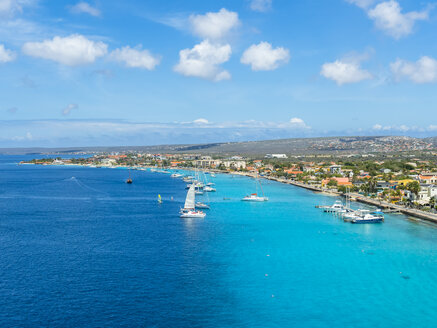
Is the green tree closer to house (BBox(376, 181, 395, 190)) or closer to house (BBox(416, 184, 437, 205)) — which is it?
house (BBox(416, 184, 437, 205))

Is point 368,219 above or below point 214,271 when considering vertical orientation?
below

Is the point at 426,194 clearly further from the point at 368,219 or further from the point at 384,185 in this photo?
the point at 368,219

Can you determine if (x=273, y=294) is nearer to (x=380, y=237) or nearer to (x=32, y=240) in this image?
(x=380, y=237)

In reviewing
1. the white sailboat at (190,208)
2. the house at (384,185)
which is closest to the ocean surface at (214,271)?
the white sailboat at (190,208)

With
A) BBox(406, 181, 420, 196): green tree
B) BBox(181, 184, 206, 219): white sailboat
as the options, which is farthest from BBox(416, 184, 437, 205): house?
BBox(181, 184, 206, 219): white sailboat

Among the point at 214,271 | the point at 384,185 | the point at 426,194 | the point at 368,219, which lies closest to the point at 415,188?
the point at 426,194

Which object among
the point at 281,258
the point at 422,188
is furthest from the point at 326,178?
the point at 281,258

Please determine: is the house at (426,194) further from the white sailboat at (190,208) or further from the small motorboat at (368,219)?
the white sailboat at (190,208)

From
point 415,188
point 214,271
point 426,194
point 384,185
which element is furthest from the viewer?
point 384,185
